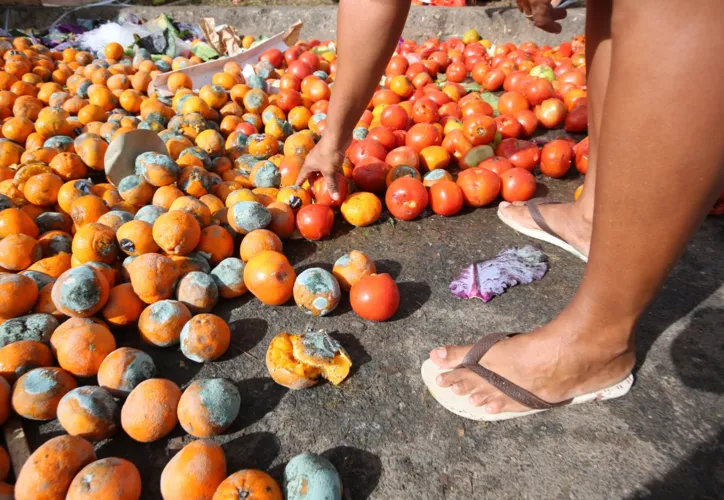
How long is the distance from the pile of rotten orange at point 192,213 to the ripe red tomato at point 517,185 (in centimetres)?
1

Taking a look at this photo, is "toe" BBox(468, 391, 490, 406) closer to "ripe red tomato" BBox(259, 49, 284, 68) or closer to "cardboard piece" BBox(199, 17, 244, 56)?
"ripe red tomato" BBox(259, 49, 284, 68)

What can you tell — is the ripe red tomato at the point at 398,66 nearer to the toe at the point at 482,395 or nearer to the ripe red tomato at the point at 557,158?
the ripe red tomato at the point at 557,158

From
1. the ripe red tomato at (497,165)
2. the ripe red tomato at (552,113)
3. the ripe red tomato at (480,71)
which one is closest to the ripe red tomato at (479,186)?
the ripe red tomato at (497,165)

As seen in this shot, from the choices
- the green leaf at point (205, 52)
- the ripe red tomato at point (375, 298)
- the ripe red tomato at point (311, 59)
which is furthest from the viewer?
the green leaf at point (205, 52)

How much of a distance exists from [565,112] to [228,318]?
3.29 m

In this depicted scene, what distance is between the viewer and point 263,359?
A: 212 centimetres

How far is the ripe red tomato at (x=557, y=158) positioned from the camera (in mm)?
3223

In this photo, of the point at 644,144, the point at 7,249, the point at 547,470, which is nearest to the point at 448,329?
the point at 547,470

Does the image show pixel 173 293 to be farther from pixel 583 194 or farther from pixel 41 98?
pixel 41 98

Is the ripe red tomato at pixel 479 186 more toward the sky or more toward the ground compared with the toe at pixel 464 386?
more toward the sky

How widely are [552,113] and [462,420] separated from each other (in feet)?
9.92

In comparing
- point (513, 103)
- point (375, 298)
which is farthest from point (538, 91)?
point (375, 298)

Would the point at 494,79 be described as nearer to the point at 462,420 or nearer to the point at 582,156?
the point at 582,156

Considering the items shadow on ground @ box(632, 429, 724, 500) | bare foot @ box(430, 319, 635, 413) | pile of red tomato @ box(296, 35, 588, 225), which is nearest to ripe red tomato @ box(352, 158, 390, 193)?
pile of red tomato @ box(296, 35, 588, 225)
